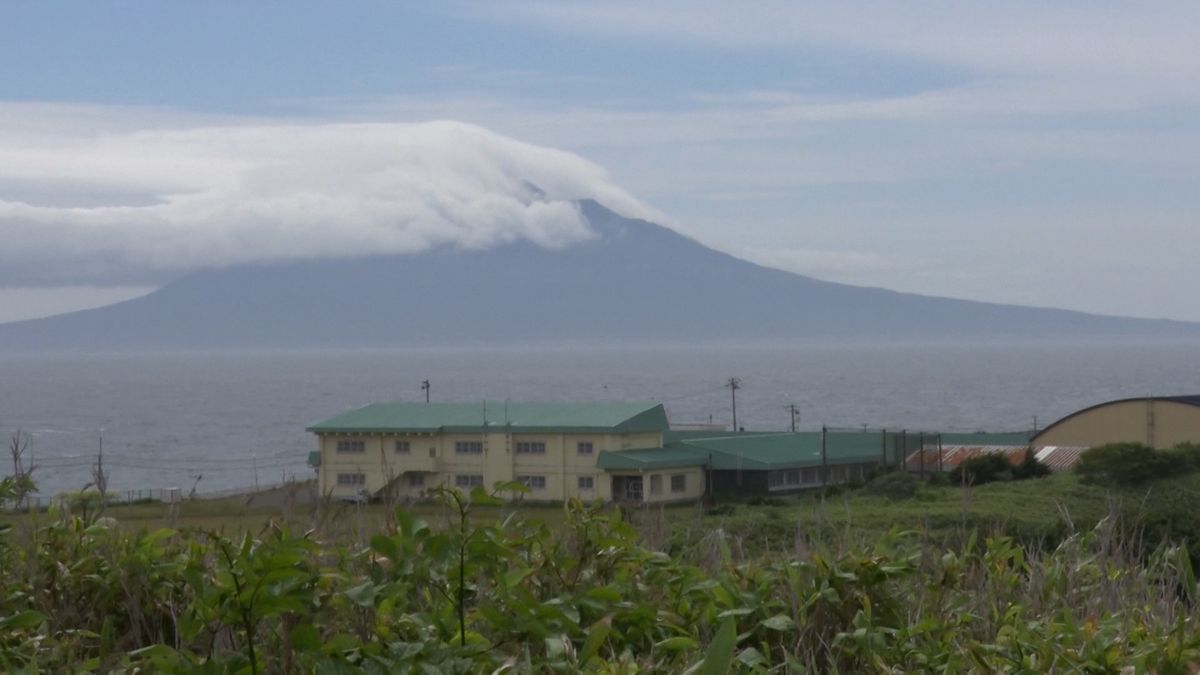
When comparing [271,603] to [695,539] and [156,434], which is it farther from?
[156,434]

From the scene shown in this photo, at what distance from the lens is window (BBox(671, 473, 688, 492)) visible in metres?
40.9

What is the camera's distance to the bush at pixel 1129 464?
29.5 metres

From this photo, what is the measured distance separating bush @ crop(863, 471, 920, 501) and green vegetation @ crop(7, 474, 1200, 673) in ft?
89.2

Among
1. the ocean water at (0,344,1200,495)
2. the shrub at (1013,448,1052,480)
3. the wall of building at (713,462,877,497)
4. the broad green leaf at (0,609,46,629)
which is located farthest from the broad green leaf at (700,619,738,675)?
the ocean water at (0,344,1200,495)

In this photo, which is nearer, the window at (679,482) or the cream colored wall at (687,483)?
the cream colored wall at (687,483)

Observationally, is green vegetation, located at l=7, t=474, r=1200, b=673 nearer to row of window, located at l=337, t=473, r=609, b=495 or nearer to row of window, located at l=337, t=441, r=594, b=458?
row of window, located at l=337, t=473, r=609, b=495

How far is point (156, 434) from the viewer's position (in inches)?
4031

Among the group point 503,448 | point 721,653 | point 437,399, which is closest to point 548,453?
point 503,448

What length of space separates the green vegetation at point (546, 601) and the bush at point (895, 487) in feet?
89.2

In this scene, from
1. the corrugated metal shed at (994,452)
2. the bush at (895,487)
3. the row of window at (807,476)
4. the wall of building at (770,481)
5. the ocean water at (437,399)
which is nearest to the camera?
the bush at (895,487)

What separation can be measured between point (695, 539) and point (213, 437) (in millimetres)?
96784

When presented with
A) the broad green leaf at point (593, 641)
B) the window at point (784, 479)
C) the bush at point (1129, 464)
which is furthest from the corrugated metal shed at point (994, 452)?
the broad green leaf at point (593, 641)

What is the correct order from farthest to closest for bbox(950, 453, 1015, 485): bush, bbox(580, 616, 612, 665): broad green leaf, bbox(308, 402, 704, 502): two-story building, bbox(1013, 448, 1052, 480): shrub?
bbox(308, 402, 704, 502): two-story building, bbox(1013, 448, 1052, 480): shrub, bbox(950, 453, 1015, 485): bush, bbox(580, 616, 612, 665): broad green leaf

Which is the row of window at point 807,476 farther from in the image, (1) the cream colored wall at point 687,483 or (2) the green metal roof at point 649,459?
(2) the green metal roof at point 649,459
